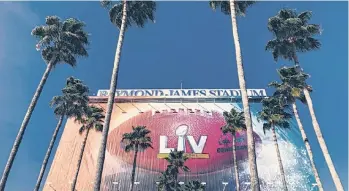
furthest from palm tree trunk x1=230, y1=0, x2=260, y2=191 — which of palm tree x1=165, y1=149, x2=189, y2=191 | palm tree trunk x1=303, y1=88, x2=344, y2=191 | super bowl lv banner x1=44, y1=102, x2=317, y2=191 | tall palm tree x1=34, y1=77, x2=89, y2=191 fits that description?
super bowl lv banner x1=44, y1=102, x2=317, y2=191

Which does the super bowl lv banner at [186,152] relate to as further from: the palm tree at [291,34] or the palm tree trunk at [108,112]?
the palm tree trunk at [108,112]

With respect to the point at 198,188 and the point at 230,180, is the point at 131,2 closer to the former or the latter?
the point at 198,188

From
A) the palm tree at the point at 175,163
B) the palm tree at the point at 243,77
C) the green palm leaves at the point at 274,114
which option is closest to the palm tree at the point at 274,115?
the green palm leaves at the point at 274,114

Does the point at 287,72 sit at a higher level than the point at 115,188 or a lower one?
higher

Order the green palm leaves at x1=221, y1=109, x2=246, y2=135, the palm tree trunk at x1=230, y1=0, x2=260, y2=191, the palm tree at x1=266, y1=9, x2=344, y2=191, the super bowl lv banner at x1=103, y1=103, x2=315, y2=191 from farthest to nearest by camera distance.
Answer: the super bowl lv banner at x1=103, y1=103, x2=315, y2=191
the green palm leaves at x1=221, y1=109, x2=246, y2=135
the palm tree at x1=266, y1=9, x2=344, y2=191
the palm tree trunk at x1=230, y1=0, x2=260, y2=191

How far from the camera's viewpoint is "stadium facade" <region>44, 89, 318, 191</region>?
72287 millimetres

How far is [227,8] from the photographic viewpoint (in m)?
27.2

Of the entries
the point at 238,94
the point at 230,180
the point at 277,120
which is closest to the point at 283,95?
the point at 277,120

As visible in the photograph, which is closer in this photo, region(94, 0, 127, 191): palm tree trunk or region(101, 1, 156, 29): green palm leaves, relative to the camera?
region(94, 0, 127, 191): palm tree trunk

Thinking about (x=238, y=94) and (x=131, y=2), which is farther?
(x=238, y=94)

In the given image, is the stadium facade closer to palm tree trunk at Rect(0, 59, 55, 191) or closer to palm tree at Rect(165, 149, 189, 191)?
palm tree at Rect(165, 149, 189, 191)

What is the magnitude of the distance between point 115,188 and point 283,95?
45638 millimetres

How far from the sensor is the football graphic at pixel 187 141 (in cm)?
7556

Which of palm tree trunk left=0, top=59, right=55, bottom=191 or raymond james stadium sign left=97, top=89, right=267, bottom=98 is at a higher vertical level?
raymond james stadium sign left=97, top=89, right=267, bottom=98
